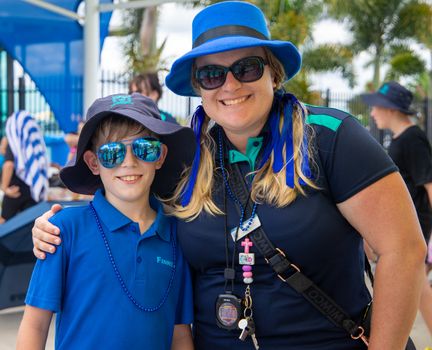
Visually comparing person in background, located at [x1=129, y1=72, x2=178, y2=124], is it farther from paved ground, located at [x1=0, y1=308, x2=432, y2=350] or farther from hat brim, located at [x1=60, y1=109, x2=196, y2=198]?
hat brim, located at [x1=60, y1=109, x2=196, y2=198]

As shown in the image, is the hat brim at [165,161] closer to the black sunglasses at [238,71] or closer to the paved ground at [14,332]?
the black sunglasses at [238,71]

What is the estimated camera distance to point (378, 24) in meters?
26.7

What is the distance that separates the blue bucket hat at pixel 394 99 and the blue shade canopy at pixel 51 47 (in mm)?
2873

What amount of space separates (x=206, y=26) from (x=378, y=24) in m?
26.4

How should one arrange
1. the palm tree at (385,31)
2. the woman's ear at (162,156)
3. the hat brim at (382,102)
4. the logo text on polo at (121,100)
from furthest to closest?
the palm tree at (385,31), the hat brim at (382,102), the woman's ear at (162,156), the logo text on polo at (121,100)

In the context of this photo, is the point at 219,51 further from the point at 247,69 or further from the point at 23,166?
the point at 23,166

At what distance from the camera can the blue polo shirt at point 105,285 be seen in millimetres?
1864

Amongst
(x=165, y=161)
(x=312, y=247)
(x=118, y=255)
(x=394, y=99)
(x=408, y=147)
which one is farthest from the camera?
(x=394, y=99)

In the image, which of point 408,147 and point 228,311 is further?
point 408,147

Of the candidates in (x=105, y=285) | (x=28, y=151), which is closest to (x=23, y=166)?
(x=28, y=151)

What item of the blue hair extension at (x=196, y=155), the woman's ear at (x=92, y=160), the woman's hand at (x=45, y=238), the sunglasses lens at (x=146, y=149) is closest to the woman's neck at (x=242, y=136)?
the blue hair extension at (x=196, y=155)

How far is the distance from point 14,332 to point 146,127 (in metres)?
3.61

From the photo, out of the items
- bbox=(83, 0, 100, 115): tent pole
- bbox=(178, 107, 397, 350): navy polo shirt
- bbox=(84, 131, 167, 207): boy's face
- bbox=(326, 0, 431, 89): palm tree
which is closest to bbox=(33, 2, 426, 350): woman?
bbox=(178, 107, 397, 350): navy polo shirt

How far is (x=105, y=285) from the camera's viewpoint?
1889 millimetres
